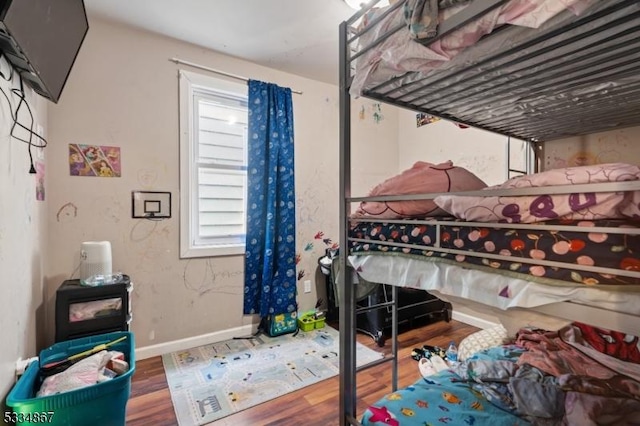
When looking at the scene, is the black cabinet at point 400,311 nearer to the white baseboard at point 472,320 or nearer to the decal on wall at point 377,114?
the white baseboard at point 472,320

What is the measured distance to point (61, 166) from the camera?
6.75 feet

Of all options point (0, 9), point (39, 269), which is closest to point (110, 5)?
point (0, 9)

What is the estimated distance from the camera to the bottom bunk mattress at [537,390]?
119 centimetres

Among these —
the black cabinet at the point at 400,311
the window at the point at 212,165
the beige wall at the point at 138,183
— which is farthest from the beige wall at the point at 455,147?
the window at the point at 212,165

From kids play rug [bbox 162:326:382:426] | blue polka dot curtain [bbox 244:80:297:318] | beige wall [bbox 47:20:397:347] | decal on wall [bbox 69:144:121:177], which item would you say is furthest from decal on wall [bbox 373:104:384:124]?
decal on wall [bbox 69:144:121:177]

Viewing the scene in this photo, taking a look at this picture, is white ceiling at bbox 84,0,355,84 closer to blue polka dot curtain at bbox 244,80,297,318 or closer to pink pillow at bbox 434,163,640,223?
blue polka dot curtain at bbox 244,80,297,318

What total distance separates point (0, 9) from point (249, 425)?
6.44 feet

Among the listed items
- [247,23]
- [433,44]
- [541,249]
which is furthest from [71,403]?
[247,23]

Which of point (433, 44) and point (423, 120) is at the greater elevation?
point (423, 120)

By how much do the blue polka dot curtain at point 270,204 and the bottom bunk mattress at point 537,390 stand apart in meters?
1.56

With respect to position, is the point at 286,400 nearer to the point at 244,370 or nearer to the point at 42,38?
the point at 244,370

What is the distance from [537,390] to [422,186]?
104cm

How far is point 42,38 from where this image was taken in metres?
1.23

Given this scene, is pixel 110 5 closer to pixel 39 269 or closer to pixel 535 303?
pixel 39 269
